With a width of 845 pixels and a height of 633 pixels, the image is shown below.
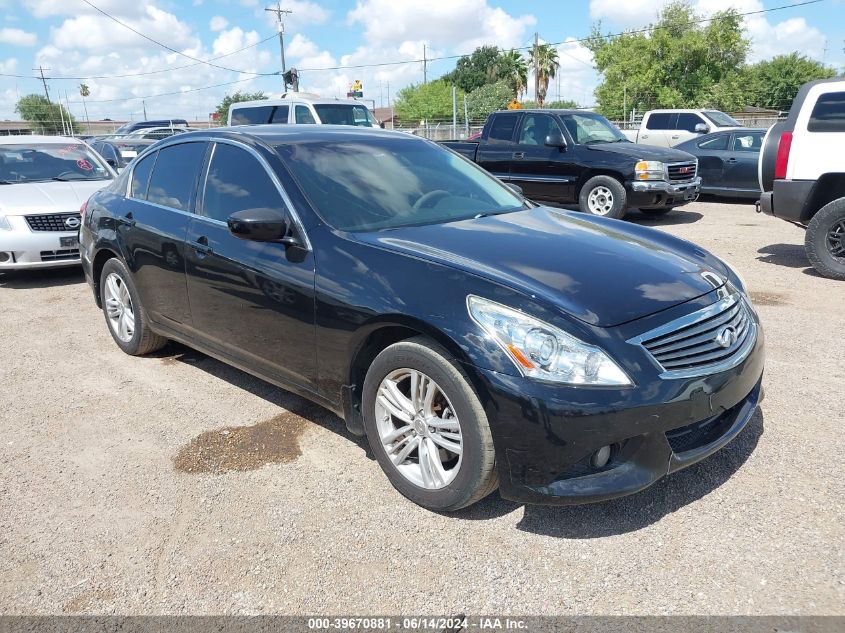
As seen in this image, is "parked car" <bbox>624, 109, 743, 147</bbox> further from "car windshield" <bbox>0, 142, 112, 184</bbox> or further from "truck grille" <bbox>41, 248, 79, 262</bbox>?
"truck grille" <bbox>41, 248, 79, 262</bbox>

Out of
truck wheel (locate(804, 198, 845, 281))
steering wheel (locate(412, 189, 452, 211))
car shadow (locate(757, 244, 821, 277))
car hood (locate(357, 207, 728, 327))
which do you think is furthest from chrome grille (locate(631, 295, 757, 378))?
car shadow (locate(757, 244, 821, 277))

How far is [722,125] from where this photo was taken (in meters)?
16.7

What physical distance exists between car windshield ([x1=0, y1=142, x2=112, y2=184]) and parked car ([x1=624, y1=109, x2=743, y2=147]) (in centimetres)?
1241

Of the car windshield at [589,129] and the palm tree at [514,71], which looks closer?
the car windshield at [589,129]

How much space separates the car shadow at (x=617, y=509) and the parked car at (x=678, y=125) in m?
14.8

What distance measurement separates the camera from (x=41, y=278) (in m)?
8.41

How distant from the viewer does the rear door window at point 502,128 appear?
11.6m

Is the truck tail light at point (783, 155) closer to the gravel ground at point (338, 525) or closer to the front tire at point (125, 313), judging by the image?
the gravel ground at point (338, 525)

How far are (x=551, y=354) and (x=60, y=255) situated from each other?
696 centimetres

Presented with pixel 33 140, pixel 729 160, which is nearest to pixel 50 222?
pixel 33 140

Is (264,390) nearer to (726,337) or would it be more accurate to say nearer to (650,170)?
(726,337)

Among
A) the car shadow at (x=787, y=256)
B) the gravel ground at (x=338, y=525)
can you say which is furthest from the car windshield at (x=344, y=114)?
the gravel ground at (x=338, y=525)

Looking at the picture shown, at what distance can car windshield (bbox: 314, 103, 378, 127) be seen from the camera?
13.3 meters

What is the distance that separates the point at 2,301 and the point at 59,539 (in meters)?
5.35
